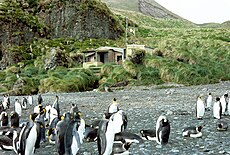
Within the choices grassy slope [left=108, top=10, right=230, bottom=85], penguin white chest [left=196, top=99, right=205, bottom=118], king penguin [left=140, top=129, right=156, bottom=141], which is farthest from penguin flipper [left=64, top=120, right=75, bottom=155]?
grassy slope [left=108, top=10, right=230, bottom=85]

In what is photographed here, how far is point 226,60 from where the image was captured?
32.8m

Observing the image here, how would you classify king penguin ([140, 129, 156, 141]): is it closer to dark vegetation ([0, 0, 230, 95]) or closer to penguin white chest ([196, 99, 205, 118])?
penguin white chest ([196, 99, 205, 118])

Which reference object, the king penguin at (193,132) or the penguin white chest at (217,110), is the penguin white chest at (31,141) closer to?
the king penguin at (193,132)

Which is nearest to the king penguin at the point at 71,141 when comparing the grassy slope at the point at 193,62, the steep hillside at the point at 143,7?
the grassy slope at the point at 193,62

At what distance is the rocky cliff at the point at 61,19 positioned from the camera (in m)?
46.5

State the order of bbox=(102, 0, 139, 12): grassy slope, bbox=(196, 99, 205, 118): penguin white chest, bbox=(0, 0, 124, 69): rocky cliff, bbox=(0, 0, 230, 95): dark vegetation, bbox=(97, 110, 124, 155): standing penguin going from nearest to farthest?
bbox=(97, 110, 124, 155): standing penguin → bbox=(196, 99, 205, 118): penguin white chest → bbox=(0, 0, 230, 95): dark vegetation → bbox=(0, 0, 124, 69): rocky cliff → bbox=(102, 0, 139, 12): grassy slope

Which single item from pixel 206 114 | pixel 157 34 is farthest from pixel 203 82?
pixel 157 34

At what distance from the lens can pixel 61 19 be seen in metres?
→ 50.8

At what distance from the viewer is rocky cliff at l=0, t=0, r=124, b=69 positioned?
153 feet

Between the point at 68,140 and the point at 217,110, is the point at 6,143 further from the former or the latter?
the point at 217,110

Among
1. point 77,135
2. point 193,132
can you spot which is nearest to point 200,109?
point 193,132

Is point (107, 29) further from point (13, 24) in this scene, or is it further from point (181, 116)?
point (181, 116)

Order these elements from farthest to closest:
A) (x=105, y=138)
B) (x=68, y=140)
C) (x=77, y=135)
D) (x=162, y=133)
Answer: (x=162, y=133)
(x=77, y=135)
(x=68, y=140)
(x=105, y=138)

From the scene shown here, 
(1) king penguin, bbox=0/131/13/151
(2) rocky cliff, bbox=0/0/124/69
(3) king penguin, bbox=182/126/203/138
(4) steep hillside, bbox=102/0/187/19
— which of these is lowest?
(1) king penguin, bbox=0/131/13/151
